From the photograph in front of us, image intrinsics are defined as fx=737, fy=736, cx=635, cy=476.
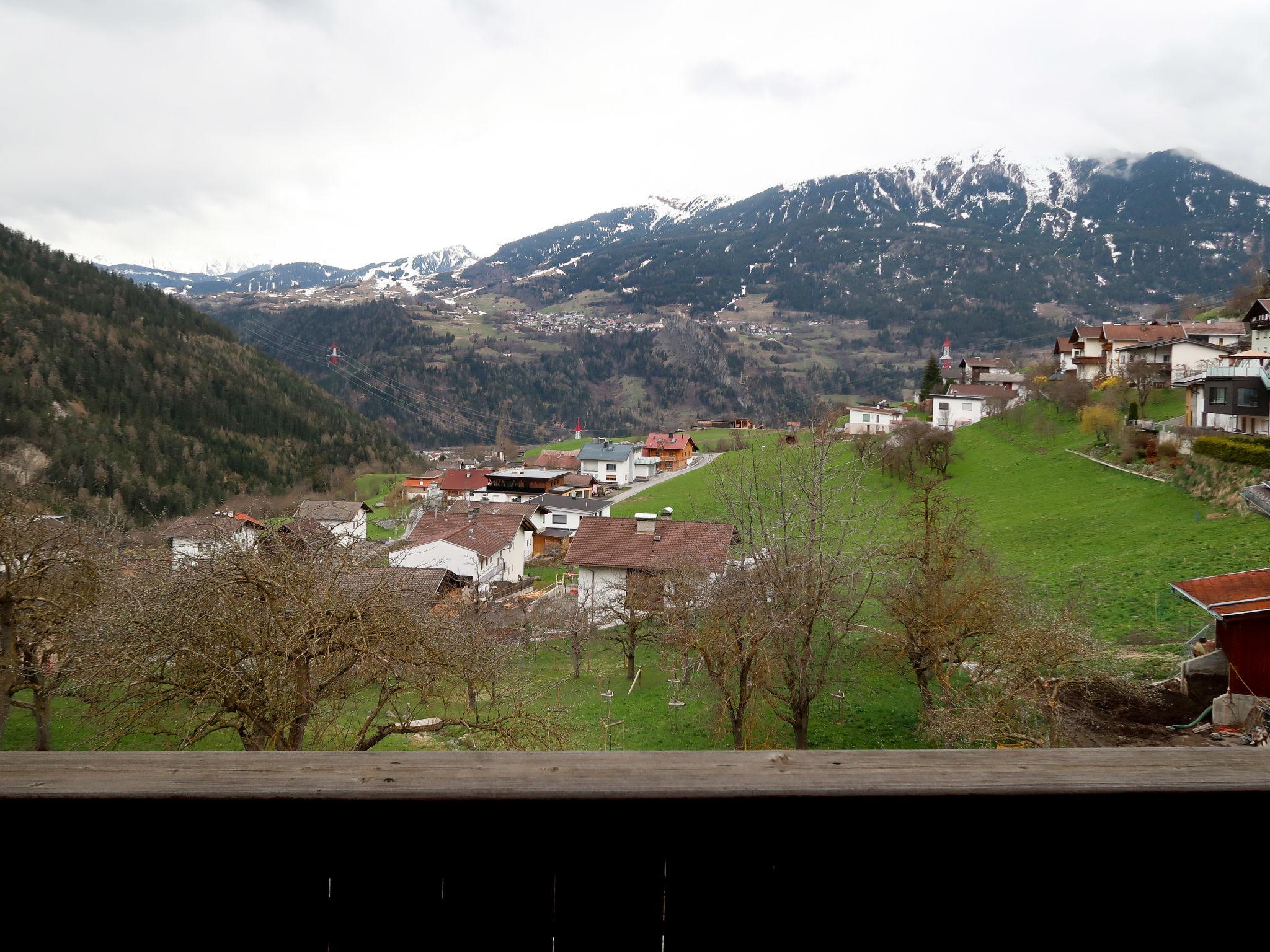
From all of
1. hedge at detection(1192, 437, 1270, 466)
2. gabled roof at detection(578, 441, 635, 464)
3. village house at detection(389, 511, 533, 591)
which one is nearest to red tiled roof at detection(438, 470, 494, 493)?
gabled roof at detection(578, 441, 635, 464)

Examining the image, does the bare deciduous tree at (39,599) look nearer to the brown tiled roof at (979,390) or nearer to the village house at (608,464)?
the brown tiled roof at (979,390)

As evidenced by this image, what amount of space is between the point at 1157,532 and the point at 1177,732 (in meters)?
18.2

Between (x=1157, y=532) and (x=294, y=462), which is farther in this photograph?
(x=294, y=462)

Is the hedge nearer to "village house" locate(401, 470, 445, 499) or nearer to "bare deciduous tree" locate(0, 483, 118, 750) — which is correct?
"bare deciduous tree" locate(0, 483, 118, 750)

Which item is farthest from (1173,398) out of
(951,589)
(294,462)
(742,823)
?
(294,462)

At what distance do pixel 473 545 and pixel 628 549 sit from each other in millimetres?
15365

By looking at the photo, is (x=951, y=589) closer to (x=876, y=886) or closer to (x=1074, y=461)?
(x=876, y=886)

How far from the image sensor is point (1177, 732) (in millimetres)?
14336

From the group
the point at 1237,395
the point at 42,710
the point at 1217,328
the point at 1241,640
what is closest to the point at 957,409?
the point at 1217,328

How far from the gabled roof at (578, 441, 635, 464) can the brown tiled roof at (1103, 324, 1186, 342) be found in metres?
57.2

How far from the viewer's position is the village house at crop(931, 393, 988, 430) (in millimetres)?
74562

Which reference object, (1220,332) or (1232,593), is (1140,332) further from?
(1232,593)

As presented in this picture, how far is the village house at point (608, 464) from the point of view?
101438 millimetres

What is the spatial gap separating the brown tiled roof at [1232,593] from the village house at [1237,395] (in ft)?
91.2
